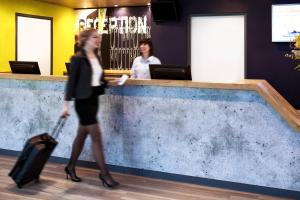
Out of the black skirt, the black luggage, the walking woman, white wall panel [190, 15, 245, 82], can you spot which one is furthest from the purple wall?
the black luggage

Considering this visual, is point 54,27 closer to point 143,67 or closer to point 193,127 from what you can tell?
point 143,67

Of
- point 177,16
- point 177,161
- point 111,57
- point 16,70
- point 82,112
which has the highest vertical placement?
point 177,16

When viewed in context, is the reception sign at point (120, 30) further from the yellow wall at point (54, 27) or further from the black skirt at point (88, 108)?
the black skirt at point (88, 108)

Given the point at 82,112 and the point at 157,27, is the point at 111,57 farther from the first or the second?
the point at 82,112

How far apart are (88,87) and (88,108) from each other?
7.6 inches

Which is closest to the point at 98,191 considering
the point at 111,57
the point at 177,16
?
the point at 177,16

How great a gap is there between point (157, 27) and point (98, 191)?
513cm

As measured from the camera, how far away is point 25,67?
4582 millimetres

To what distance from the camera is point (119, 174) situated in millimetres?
3877

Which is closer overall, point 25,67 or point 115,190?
point 115,190

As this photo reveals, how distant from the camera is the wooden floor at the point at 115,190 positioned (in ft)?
10.7

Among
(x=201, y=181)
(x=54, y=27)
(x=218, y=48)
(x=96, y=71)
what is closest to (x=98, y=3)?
(x=54, y=27)

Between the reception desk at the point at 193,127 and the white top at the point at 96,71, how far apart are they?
17.3 inches

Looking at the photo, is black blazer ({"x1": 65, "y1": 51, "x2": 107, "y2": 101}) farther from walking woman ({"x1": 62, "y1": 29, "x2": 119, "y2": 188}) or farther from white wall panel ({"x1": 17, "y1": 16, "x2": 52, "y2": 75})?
white wall panel ({"x1": 17, "y1": 16, "x2": 52, "y2": 75})
